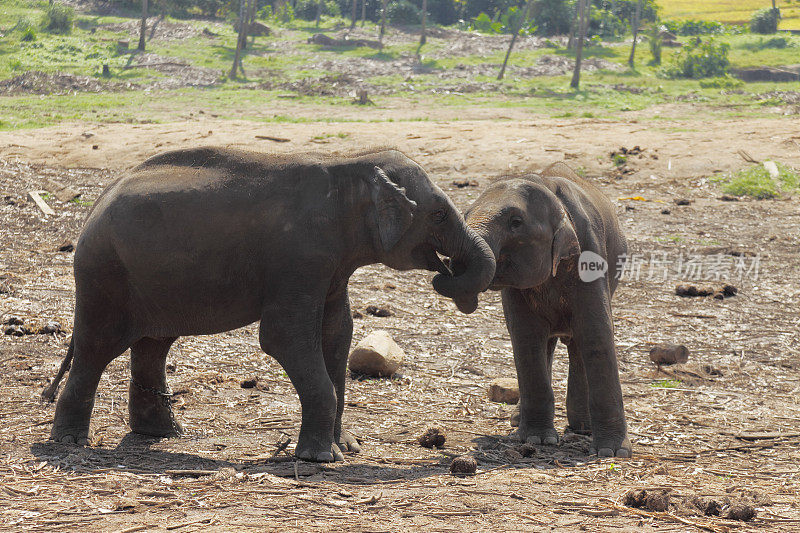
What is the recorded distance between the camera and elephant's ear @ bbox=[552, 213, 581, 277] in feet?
20.5

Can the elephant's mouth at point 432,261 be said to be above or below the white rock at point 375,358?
above

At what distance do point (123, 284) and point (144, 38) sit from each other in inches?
1412

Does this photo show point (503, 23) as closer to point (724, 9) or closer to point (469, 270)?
point (724, 9)

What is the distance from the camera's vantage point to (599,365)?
6.57 meters

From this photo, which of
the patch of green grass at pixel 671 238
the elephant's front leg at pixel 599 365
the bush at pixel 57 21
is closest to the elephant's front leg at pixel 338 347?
the elephant's front leg at pixel 599 365

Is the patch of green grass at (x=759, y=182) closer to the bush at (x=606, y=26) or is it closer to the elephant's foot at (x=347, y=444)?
the elephant's foot at (x=347, y=444)

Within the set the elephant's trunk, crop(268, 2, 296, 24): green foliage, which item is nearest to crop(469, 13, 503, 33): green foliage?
crop(268, 2, 296, 24): green foliage

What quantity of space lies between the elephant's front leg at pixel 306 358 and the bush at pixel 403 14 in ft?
161

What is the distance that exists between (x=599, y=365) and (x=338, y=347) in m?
1.70

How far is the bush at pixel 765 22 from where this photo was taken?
52.1 meters

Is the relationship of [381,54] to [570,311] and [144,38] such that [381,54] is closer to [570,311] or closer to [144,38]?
[144,38]

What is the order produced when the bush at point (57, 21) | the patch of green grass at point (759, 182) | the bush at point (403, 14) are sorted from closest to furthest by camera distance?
1. the patch of green grass at point (759, 182)
2. the bush at point (57, 21)
3. the bush at point (403, 14)

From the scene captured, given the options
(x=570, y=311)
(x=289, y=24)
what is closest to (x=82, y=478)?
(x=570, y=311)

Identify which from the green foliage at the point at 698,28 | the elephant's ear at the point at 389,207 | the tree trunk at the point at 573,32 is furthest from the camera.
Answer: the green foliage at the point at 698,28
